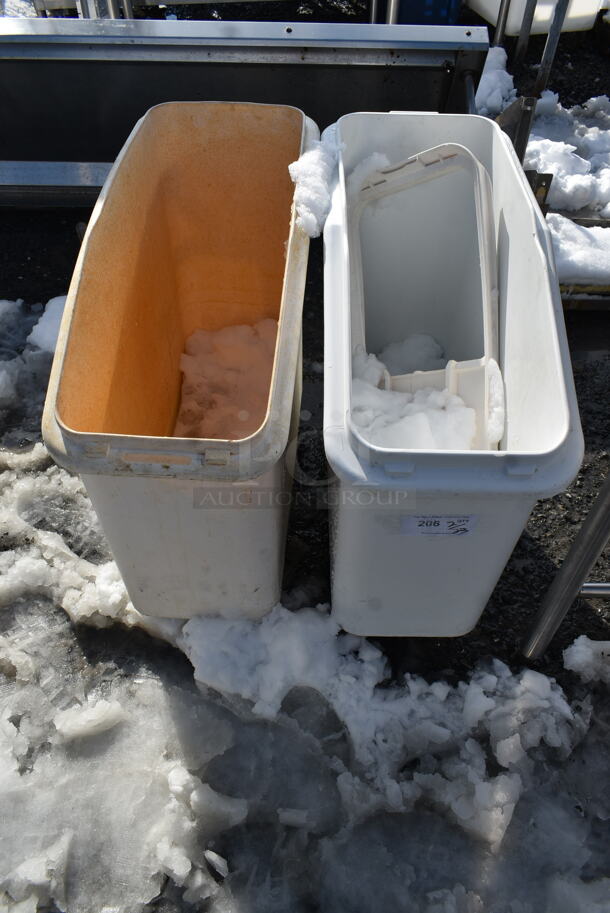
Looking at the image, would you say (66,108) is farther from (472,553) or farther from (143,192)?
(472,553)

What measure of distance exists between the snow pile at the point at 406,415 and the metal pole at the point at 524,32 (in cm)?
231

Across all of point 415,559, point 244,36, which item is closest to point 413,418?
point 415,559

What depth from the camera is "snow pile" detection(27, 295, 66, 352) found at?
6.95 ft

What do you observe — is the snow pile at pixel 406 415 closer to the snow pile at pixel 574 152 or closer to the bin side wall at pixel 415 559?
Result: the bin side wall at pixel 415 559

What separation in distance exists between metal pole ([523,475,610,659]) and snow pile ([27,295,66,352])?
1.62m

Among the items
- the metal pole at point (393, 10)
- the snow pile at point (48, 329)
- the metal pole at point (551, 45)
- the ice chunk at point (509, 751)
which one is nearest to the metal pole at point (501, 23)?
the metal pole at point (551, 45)

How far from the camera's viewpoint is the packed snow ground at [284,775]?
1.24 m

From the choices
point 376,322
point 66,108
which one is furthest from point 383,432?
point 66,108

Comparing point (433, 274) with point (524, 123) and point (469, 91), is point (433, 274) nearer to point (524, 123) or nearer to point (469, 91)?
point (524, 123)

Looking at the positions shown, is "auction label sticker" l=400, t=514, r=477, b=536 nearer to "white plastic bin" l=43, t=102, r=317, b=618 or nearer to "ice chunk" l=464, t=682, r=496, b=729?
"white plastic bin" l=43, t=102, r=317, b=618

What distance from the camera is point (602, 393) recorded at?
6.71 ft

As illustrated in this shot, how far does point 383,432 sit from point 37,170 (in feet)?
6.13

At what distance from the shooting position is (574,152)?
2760 mm

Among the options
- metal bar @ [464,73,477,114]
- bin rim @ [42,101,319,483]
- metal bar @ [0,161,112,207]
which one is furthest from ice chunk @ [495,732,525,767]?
metal bar @ [0,161,112,207]
